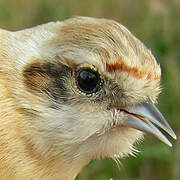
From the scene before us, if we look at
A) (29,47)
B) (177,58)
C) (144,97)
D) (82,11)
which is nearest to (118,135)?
(144,97)

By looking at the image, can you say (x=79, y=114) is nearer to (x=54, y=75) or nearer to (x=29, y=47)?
(x=54, y=75)

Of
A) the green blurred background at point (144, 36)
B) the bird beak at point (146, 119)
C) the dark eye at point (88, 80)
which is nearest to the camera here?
the dark eye at point (88, 80)

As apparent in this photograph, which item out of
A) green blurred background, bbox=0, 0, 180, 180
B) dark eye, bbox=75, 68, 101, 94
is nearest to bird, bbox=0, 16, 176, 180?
dark eye, bbox=75, 68, 101, 94

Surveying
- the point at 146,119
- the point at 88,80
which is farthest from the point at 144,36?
the point at 88,80

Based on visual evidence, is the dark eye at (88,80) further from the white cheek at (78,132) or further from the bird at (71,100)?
the white cheek at (78,132)

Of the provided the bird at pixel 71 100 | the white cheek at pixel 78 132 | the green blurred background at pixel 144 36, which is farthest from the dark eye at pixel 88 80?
the green blurred background at pixel 144 36

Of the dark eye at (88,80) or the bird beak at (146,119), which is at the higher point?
the dark eye at (88,80)

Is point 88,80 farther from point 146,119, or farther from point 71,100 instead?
point 146,119
